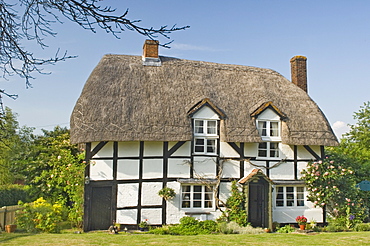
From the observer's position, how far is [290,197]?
1581 cm

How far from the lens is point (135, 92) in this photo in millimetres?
15180

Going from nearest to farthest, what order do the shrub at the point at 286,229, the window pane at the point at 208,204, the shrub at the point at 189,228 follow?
1. the shrub at the point at 189,228
2. the shrub at the point at 286,229
3. the window pane at the point at 208,204

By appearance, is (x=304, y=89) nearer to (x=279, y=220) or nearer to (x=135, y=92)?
(x=279, y=220)

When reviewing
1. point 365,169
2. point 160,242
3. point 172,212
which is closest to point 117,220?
point 172,212

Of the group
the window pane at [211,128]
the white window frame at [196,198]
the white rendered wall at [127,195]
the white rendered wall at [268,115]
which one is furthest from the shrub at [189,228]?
the white rendered wall at [268,115]

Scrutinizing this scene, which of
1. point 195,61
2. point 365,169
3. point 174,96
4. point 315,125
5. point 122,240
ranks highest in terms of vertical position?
point 195,61

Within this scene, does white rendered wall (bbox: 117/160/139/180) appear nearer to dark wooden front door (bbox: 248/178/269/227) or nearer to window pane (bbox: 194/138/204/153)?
window pane (bbox: 194/138/204/153)

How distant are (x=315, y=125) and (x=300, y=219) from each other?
404cm

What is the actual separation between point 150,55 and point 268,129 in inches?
246

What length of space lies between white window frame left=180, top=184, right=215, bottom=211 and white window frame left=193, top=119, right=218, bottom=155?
1449mm

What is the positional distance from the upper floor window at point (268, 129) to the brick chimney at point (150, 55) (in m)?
5.35

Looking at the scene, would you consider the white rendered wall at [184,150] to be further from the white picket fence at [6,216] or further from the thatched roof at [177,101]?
the white picket fence at [6,216]

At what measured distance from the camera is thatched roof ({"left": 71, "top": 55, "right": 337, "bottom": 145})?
553 inches

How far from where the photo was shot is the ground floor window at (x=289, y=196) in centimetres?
1562
